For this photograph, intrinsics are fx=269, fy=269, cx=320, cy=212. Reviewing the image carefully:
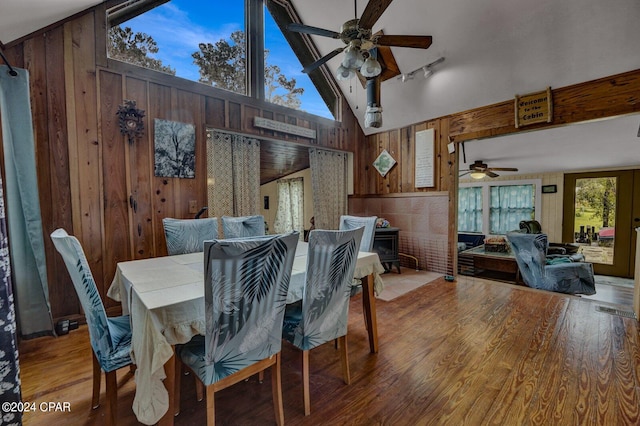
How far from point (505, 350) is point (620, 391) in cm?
59

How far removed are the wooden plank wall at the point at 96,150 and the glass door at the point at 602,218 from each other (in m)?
7.26

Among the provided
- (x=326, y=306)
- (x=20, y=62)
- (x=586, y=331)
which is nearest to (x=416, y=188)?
(x=586, y=331)

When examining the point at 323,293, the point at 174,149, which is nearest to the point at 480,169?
the point at 323,293

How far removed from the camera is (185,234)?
93.4 inches

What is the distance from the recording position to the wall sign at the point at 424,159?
4.21 metres

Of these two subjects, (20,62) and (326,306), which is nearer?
(326,306)

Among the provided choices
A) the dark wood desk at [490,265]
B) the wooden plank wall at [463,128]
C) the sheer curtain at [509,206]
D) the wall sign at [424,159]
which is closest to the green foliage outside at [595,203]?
the sheer curtain at [509,206]

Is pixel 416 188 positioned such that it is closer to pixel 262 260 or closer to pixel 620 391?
pixel 620 391

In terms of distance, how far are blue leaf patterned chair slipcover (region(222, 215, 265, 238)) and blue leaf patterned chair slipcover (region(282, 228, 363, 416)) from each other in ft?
3.93

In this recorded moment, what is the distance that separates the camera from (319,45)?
420cm

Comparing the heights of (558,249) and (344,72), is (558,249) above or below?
below

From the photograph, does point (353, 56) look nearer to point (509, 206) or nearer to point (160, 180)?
point (160, 180)

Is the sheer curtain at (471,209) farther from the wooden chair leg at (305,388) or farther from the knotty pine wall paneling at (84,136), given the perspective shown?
the knotty pine wall paneling at (84,136)

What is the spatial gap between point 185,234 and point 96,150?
1.24m
